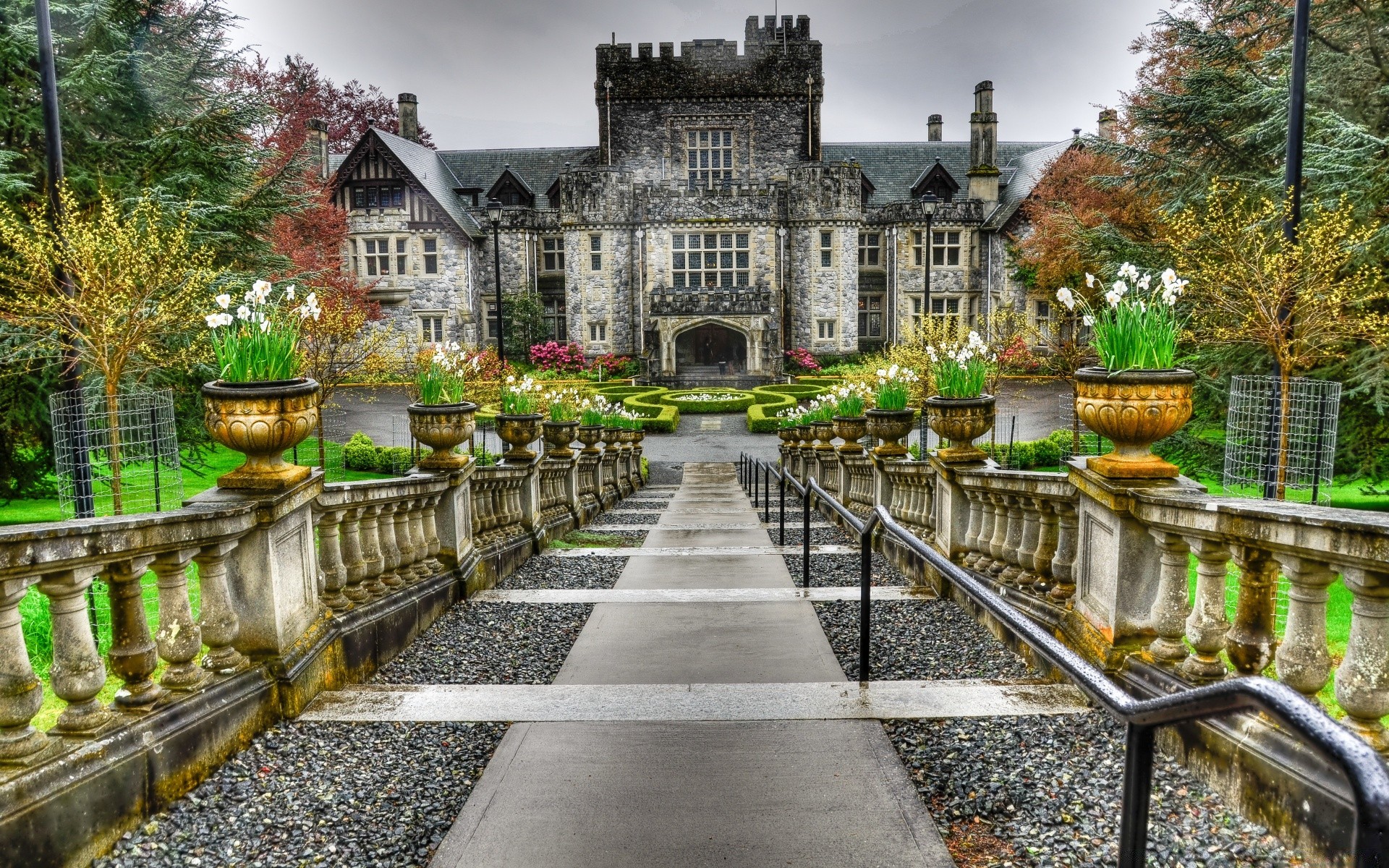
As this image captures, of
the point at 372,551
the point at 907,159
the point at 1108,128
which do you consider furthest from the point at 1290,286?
the point at 907,159

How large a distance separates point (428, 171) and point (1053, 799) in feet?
148

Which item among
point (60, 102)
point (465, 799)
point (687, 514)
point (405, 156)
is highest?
point (405, 156)

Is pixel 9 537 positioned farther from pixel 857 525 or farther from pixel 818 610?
pixel 818 610

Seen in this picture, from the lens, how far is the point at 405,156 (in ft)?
136

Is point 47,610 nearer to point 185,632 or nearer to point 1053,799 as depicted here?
point 185,632

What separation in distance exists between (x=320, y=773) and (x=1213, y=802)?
3408 millimetres

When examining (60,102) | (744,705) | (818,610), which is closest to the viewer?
(744,705)

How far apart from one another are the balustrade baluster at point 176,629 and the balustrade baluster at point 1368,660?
4.10 meters

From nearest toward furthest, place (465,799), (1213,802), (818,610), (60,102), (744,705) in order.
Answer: (1213,802), (465,799), (744,705), (818,610), (60,102)

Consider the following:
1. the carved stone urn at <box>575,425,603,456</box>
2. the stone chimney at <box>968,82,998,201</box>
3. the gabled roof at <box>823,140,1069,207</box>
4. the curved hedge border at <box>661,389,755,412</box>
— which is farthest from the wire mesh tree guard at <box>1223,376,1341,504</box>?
the gabled roof at <box>823,140,1069,207</box>

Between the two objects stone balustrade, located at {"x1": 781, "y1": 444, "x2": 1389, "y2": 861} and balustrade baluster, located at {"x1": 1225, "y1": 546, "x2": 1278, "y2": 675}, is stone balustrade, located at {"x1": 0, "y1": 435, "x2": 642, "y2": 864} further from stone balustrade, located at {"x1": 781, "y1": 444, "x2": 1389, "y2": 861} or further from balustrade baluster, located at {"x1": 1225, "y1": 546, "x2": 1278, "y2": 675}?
balustrade baluster, located at {"x1": 1225, "y1": 546, "x2": 1278, "y2": 675}

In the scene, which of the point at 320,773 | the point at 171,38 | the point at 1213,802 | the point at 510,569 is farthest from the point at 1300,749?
the point at 171,38

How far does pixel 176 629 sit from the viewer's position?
3.35 m

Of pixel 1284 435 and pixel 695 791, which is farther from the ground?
pixel 1284 435
